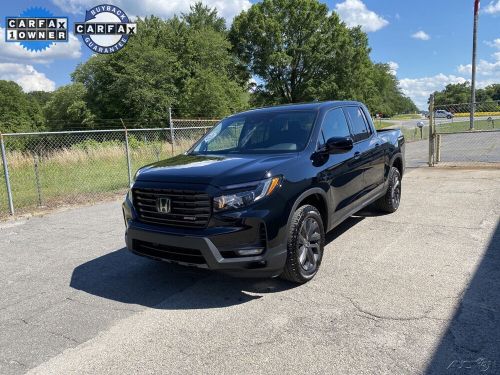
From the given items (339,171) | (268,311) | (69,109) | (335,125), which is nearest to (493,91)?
(69,109)

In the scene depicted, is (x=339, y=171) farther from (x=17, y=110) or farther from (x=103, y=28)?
(x=17, y=110)

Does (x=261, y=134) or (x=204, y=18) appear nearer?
(x=261, y=134)

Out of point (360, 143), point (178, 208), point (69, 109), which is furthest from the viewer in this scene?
point (69, 109)

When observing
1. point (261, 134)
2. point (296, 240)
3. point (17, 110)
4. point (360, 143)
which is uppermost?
point (17, 110)

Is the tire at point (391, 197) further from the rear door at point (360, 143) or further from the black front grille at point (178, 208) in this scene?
the black front grille at point (178, 208)

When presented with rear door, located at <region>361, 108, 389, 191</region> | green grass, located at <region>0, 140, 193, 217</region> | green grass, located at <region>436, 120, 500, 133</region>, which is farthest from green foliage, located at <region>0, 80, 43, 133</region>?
rear door, located at <region>361, 108, 389, 191</region>

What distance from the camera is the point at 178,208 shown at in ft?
12.6

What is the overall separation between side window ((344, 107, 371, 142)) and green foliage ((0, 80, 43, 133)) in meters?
53.5

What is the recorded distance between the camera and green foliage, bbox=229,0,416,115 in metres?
46.8

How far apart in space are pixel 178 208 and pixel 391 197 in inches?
169

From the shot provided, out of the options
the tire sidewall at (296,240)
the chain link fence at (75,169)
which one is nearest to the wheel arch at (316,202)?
the tire sidewall at (296,240)

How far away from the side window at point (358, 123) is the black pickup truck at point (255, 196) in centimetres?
29

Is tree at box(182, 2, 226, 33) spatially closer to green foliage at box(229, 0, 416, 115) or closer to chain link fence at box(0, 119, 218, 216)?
green foliage at box(229, 0, 416, 115)

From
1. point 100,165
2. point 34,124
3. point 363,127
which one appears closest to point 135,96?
point 100,165
